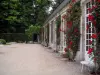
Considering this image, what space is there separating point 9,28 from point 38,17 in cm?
639

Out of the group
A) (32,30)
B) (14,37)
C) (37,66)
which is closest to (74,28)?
(37,66)

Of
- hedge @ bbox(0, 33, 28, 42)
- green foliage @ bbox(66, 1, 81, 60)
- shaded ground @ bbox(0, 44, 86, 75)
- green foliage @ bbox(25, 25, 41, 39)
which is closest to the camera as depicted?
shaded ground @ bbox(0, 44, 86, 75)

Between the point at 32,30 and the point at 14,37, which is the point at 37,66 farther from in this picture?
the point at 14,37

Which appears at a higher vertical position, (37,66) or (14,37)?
(14,37)

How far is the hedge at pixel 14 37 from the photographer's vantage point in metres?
43.3

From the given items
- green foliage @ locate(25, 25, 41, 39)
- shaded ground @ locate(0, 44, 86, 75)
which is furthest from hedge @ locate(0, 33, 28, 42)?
shaded ground @ locate(0, 44, 86, 75)

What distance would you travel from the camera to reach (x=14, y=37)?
43844 millimetres

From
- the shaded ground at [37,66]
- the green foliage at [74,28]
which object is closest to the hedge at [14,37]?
the shaded ground at [37,66]


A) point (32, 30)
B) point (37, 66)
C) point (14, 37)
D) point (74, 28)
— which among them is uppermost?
point (32, 30)

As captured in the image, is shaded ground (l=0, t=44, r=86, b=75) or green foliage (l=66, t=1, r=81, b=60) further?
green foliage (l=66, t=1, r=81, b=60)

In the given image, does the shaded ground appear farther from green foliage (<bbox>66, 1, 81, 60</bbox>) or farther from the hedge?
the hedge

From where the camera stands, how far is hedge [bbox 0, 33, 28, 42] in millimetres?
43344

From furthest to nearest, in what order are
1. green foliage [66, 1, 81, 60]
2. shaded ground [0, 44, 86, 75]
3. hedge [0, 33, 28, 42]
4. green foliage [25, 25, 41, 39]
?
hedge [0, 33, 28, 42]
green foliage [25, 25, 41, 39]
green foliage [66, 1, 81, 60]
shaded ground [0, 44, 86, 75]

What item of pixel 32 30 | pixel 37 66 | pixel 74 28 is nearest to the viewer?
pixel 37 66
